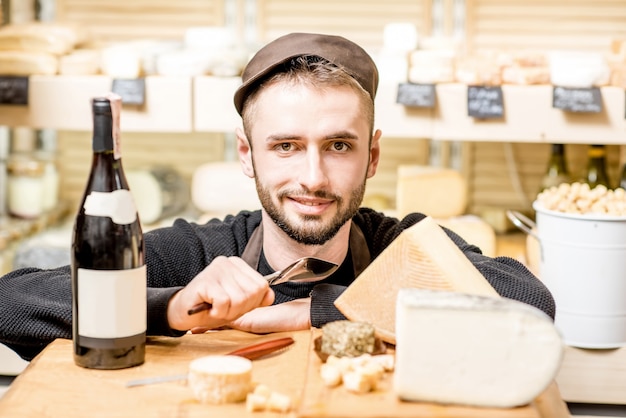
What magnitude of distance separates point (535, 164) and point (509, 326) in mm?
2651

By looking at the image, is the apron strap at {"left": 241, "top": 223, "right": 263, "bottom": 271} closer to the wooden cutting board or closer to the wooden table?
the wooden table

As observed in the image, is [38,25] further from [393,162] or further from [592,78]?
[592,78]

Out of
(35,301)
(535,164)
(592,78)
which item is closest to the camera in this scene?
(35,301)

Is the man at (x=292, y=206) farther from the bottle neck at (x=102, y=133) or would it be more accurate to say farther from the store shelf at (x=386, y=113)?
the store shelf at (x=386, y=113)

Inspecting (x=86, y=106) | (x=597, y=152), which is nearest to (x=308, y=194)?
(x=86, y=106)

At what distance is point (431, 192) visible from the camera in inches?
125

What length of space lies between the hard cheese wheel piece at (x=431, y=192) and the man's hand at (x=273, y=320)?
5.18ft

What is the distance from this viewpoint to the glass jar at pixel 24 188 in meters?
3.35

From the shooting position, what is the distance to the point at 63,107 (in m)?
2.96

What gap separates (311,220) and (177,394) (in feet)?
2.09

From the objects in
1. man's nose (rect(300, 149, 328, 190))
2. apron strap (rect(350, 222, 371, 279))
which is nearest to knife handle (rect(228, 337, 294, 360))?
man's nose (rect(300, 149, 328, 190))

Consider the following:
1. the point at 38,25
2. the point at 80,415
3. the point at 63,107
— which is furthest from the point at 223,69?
the point at 80,415

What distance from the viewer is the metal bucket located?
238cm

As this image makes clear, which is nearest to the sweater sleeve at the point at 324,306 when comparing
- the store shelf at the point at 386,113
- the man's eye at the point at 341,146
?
the man's eye at the point at 341,146
